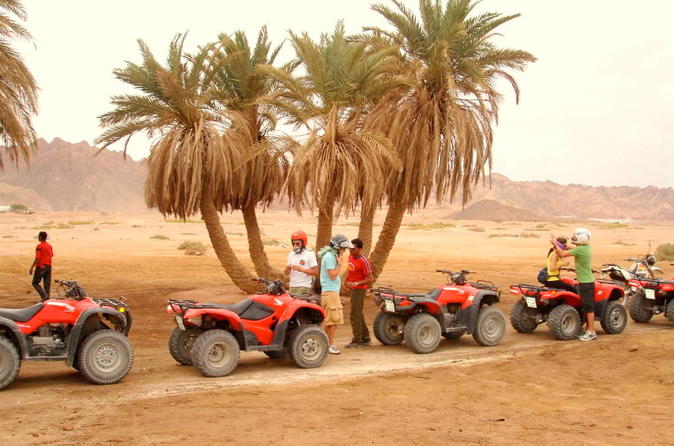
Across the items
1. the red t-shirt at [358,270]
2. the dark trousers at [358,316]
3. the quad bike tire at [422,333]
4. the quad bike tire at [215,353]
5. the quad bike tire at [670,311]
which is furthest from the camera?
→ the quad bike tire at [670,311]

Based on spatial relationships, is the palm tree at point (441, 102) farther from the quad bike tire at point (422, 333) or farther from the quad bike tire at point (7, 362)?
the quad bike tire at point (7, 362)

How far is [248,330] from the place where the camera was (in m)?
8.80

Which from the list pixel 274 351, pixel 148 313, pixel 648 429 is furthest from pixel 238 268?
pixel 648 429

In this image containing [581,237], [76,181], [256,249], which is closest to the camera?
[581,237]

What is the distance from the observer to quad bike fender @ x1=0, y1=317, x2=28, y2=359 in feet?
24.5

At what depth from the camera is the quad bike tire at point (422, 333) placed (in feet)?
32.9

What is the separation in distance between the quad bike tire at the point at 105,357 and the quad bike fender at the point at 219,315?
81 cm

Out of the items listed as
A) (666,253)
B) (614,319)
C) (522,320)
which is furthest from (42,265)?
(666,253)

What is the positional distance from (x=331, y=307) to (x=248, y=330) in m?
1.45

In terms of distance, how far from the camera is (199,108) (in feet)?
50.7

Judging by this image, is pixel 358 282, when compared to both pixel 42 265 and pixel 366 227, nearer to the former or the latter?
pixel 366 227

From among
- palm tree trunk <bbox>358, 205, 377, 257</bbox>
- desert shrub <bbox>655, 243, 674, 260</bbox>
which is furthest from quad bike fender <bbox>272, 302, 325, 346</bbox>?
desert shrub <bbox>655, 243, 674, 260</bbox>

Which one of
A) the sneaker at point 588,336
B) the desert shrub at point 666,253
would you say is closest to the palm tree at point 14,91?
the sneaker at point 588,336

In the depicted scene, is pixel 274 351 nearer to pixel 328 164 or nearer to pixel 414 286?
pixel 328 164
